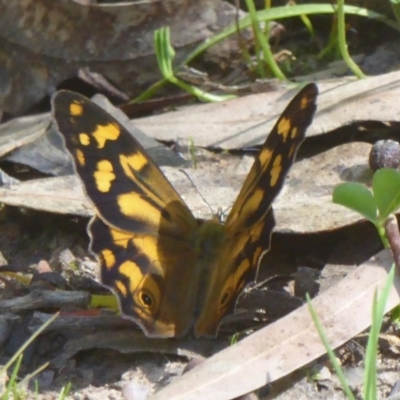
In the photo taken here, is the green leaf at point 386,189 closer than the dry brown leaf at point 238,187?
Yes

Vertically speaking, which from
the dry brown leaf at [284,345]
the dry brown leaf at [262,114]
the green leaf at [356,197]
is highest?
the green leaf at [356,197]

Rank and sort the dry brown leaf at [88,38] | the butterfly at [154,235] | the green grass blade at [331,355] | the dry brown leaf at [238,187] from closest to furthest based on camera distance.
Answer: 1. the green grass blade at [331,355]
2. the butterfly at [154,235]
3. the dry brown leaf at [238,187]
4. the dry brown leaf at [88,38]

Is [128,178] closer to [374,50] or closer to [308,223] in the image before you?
→ [308,223]

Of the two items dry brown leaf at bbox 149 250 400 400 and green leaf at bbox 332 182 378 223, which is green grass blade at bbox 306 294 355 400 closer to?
dry brown leaf at bbox 149 250 400 400

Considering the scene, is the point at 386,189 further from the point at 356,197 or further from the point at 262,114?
the point at 262,114

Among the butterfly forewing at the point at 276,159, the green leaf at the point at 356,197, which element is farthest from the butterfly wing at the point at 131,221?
the green leaf at the point at 356,197

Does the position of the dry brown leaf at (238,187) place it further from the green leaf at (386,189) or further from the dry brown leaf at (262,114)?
the green leaf at (386,189)

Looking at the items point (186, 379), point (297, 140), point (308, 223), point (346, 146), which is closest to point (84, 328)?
point (186, 379)
